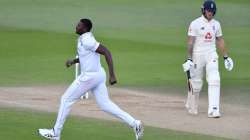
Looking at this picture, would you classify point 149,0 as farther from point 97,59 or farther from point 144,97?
point 97,59

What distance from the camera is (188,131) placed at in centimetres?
1405

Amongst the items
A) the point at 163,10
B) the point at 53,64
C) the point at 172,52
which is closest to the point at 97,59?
the point at 53,64

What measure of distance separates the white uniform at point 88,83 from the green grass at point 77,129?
530 mm

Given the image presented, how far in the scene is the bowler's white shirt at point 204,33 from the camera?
607 inches

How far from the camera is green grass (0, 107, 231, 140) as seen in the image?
13250mm

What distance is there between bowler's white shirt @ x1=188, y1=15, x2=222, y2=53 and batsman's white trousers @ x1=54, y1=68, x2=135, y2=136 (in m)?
3.14

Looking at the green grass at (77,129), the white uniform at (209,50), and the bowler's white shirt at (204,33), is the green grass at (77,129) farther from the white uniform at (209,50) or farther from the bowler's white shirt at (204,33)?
the bowler's white shirt at (204,33)

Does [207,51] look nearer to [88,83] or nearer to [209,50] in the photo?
[209,50]

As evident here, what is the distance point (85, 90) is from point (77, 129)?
126 centimetres

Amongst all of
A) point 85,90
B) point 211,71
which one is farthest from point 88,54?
point 211,71

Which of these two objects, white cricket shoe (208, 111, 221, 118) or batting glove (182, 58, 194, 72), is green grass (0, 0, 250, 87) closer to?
batting glove (182, 58, 194, 72)

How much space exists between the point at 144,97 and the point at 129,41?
954cm

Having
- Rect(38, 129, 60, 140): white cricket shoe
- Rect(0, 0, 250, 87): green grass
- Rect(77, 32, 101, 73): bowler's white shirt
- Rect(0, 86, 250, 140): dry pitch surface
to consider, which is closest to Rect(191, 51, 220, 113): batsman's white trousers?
Rect(0, 86, 250, 140): dry pitch surface

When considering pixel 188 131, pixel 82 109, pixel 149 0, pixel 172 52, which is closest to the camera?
pixel 188 131
